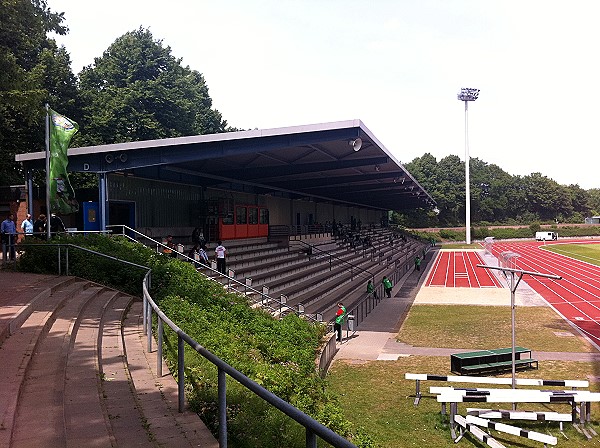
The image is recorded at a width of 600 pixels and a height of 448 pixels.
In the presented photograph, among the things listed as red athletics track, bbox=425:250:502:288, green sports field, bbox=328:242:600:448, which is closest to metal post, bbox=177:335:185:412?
green sports field, bbox=328:242:600:448

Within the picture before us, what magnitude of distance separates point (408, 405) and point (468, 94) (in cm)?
8519

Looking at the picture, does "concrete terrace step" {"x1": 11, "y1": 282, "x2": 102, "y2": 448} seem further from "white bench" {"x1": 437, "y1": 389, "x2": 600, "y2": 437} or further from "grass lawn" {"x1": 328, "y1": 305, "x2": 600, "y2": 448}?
"white bench" {"x1": 437, "y1": 389, "x2": 600, "y2": 437}

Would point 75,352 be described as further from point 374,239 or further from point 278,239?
point 374,239

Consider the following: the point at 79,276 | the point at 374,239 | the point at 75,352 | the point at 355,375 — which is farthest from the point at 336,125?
the point at 374,239

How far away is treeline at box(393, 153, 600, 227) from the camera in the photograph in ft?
364

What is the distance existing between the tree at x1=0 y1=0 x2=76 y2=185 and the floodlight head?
6703cm

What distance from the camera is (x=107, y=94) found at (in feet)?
149

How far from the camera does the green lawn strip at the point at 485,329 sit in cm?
1744

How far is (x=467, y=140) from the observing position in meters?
83.1

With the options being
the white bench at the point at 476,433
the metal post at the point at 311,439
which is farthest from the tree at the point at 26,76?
the metal post at the point at 311,439

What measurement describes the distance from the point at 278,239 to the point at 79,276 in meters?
17.4

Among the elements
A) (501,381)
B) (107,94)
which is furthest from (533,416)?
(107,94)

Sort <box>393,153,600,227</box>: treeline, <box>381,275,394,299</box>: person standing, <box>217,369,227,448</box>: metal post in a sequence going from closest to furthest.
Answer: <box>217,369,227,448</box>: metal post, <box>381,275,394,299</box>: person standing, <box>393,153,600,227</box>: treeline

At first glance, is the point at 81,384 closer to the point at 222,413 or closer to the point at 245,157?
the point at 222,413
